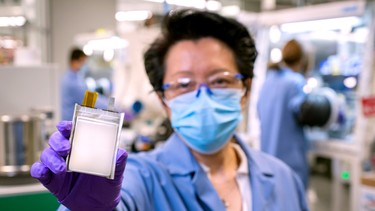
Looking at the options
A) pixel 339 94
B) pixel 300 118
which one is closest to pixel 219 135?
pixel 300 118

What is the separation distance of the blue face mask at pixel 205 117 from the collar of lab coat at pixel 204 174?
4 cm

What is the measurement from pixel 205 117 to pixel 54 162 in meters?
0.63

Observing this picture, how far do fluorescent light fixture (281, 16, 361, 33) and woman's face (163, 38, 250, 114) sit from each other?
2159 millimetres

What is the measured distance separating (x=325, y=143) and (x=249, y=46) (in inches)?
82.6

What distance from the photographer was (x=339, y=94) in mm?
3260

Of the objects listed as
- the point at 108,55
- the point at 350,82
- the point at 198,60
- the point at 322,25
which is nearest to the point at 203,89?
the point at 198,60

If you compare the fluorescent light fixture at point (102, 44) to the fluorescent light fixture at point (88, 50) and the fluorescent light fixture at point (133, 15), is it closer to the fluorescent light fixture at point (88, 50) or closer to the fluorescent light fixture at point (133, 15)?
the fluorescent light fixture at point (88, 50)

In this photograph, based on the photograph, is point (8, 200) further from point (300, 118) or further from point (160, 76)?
point (300, 118)

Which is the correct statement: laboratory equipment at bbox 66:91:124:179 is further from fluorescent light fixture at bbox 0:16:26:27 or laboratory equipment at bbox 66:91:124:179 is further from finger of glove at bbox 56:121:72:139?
fluorescent light fixture at bbox 0:16:26:27

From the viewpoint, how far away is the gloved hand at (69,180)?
2.08 ft

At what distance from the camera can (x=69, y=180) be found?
0.68m

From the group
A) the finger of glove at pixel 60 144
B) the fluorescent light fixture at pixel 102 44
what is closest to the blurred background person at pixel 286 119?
the finger of glove at pixel 60 144

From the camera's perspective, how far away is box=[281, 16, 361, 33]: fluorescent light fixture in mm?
3041

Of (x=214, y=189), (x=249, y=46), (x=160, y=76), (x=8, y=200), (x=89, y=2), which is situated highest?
(x=89, y=2)
